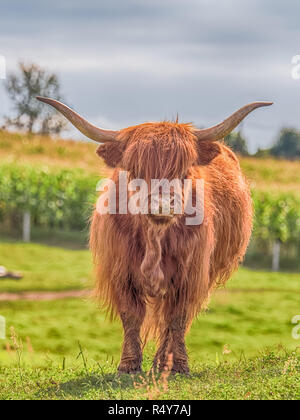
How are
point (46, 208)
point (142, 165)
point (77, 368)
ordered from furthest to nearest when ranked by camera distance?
point (46, 208) → point (77, 368) → point (142, 165)

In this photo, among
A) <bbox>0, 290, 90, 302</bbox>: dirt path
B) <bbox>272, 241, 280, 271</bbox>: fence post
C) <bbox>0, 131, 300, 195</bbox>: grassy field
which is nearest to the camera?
<bbox>0, 290, 90, 302</bbox>: dirt path

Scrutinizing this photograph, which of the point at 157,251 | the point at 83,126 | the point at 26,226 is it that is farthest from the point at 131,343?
the point at 26,226

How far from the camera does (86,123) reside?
4480 mm

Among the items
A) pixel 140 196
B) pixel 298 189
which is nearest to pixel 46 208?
pixel 298 189

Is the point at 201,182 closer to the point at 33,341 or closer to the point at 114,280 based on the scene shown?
the point at 114,280

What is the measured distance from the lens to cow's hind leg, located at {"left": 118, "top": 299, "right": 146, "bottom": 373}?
4.70 m

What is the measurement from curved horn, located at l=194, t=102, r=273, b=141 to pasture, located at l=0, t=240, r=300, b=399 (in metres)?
1.50

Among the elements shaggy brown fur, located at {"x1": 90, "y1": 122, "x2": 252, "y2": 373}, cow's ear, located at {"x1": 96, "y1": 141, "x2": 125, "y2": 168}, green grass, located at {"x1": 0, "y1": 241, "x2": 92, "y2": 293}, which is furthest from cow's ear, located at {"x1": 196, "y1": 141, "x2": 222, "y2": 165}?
green grass, located at {"x1": 0, "y1": 241, "x2": 92, "y2": 293}

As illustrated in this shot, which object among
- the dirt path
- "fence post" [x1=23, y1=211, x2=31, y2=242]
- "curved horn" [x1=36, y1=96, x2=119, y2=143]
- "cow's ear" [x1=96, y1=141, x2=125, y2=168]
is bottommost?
the dirt path

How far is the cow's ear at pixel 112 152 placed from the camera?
4543 millimetres

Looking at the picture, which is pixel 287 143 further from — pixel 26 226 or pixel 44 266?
pixel 26 226

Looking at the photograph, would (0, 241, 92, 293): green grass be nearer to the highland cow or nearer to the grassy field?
the grassy field

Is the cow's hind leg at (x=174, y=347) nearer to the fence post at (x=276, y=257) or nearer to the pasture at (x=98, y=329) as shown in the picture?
the pasture at (x=98, y=329)
